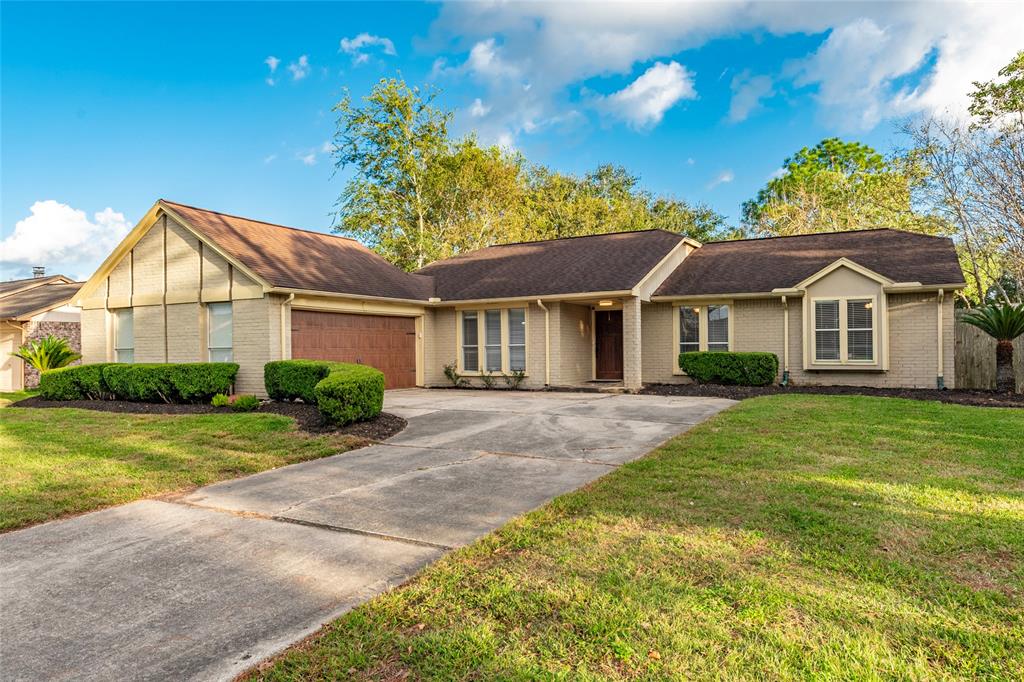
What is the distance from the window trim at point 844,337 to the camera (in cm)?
1462

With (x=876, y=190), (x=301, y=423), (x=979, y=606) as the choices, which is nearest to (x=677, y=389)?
(x=301, y=423)

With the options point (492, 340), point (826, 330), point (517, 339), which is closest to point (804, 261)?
point (826, 330)

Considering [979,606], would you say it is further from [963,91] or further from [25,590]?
[963,91]

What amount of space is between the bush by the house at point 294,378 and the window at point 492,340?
6284 millimetres

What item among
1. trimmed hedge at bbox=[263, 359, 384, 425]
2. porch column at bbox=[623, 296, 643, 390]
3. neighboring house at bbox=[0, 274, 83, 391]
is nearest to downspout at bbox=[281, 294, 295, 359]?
trimmed hedge at bbox=[263, 359, 384, 425]

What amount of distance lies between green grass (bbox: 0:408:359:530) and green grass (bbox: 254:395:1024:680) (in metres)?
4.16

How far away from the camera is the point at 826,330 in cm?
1522

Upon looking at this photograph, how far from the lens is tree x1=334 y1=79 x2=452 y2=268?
109 ft

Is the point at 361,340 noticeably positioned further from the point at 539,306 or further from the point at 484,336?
the point at 539,306

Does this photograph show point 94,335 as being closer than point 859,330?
No

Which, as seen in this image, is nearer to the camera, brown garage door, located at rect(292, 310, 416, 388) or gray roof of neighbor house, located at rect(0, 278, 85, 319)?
brown garage door, located at rect(292, 310, 416, 388)

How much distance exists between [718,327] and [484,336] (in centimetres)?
677

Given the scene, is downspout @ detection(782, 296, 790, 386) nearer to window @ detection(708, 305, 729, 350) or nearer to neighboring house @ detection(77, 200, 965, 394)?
neighboring house @ detection(77, 200, 965, 394)

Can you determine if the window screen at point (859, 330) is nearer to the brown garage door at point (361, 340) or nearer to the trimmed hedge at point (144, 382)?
the brown garage door at point (361, 340)
